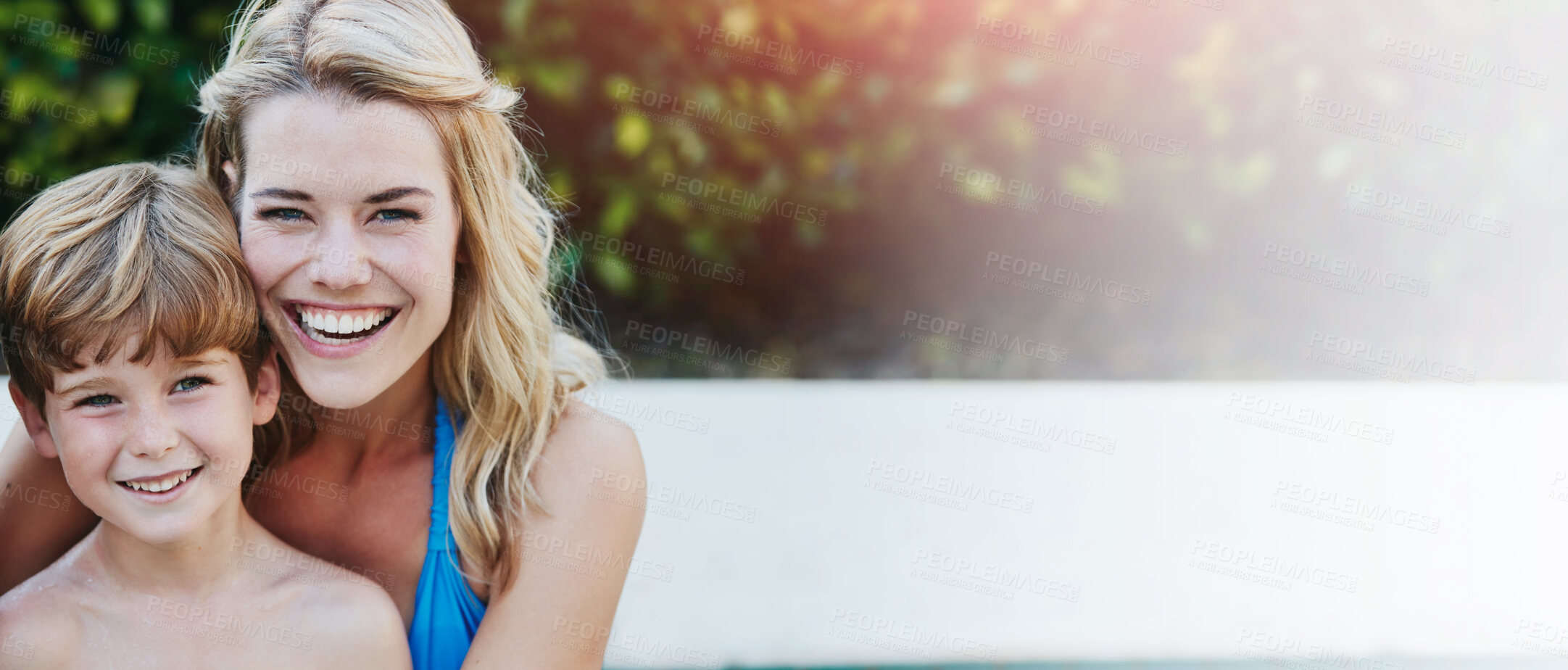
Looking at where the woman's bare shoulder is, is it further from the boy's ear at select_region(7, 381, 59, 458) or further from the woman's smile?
the boy's ear at select_region(7, 381, 59, 458)

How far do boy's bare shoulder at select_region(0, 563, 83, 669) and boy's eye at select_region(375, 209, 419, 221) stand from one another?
710 millimetres

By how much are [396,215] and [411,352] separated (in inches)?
8.7

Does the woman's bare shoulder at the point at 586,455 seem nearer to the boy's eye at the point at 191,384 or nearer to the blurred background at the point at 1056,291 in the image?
the boy's eye at the point at 191,384

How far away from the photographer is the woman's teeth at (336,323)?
1.91 m

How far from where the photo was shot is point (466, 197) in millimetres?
2045

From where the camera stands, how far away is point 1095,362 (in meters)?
6.71

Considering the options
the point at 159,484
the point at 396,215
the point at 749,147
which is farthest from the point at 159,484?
the point at 749,147

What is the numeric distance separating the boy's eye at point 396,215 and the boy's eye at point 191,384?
1.12ft

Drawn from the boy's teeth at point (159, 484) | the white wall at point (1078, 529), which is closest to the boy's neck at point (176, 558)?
the boy's teeth at point (159, 484)

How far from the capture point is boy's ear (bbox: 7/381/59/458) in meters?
1.85

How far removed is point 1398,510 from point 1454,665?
39.5 inches

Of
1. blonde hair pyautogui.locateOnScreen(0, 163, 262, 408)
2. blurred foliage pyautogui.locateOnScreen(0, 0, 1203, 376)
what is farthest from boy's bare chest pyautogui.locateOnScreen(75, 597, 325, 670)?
blurred foliage pyautogui.locateOnScreen(0, 0, 1203, 376)

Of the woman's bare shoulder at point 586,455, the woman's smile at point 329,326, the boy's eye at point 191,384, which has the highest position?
the woman's smile at point 329,326

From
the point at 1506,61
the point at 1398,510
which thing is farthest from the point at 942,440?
the point at 1506,61
